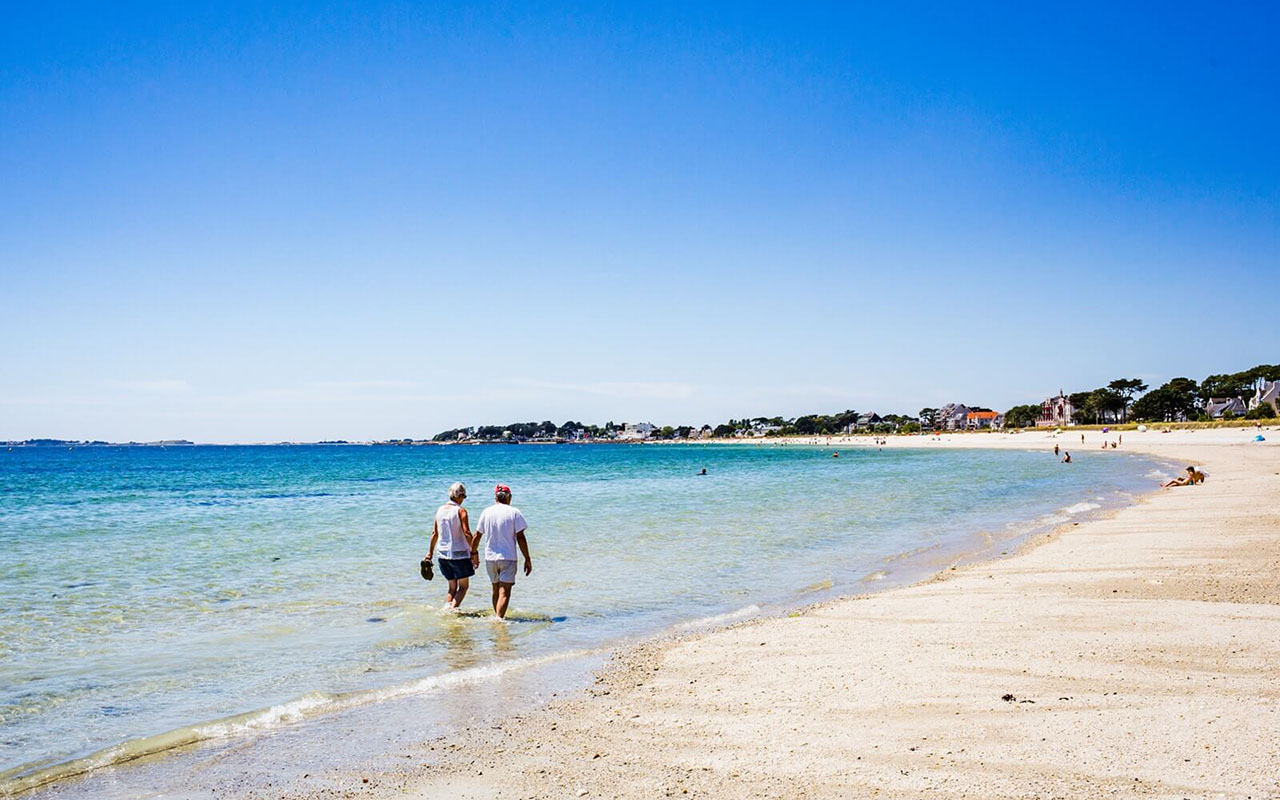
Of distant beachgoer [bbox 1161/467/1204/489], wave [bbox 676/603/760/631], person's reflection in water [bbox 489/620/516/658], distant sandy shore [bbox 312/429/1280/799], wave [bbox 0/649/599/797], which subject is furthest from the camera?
distant beachgoer [bbox 1161/467/1204/489]

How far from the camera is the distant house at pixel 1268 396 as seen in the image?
380ft

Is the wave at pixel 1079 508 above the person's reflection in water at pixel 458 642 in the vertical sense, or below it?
below

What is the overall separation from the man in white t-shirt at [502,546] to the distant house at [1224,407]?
147379 millimetres

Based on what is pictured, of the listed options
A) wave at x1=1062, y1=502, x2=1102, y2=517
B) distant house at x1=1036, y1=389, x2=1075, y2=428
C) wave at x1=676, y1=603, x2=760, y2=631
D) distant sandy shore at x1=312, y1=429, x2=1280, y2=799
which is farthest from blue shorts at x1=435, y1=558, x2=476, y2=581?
distant house at x1=1036, y1=389, x2=1075, y2=428

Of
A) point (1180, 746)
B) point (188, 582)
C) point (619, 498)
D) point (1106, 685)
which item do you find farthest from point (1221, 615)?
point (619, 498)

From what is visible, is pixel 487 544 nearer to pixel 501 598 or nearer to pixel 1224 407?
pixel 501 598

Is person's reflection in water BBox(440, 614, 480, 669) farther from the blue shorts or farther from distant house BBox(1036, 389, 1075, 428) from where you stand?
distant house BBox(1036, 389, 1075, 428)

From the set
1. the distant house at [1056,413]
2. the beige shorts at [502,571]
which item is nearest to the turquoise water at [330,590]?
the beige shorts at [502,571]

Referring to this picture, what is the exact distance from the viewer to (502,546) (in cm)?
1094

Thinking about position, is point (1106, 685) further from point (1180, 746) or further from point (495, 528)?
point (495, 528)

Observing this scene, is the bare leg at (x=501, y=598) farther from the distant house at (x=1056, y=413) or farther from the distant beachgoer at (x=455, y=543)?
the distant house at (x=1056, y=413)

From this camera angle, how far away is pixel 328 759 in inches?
232

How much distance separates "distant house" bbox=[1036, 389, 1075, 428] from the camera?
563 feet

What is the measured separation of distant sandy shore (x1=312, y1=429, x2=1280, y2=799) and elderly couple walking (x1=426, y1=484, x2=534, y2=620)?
110 inches
